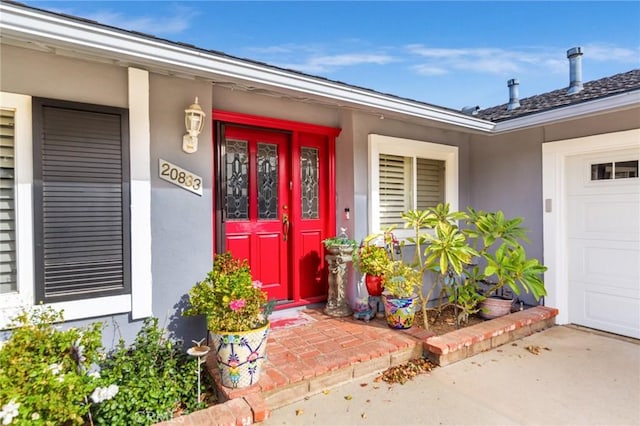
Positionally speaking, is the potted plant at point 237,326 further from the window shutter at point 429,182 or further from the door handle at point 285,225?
the window shutter at point 429,182

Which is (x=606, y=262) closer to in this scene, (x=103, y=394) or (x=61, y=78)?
(x=103, y=394)

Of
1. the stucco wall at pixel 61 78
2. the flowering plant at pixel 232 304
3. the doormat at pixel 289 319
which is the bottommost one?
the doormat at pixel 289 319

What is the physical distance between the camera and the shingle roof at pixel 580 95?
373 cm

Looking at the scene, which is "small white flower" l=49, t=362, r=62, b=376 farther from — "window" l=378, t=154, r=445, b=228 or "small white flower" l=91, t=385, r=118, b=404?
"window" l=378, t=154, r=445, b=228

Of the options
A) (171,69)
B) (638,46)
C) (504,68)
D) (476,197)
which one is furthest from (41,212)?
(504,68)

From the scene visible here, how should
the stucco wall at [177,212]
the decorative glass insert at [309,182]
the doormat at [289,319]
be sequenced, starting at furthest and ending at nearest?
the decorative glass insert at [309,182], the doormat at [289,319], the stucco wall at [177,212]

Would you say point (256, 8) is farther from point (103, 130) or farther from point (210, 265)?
point (210, 265)

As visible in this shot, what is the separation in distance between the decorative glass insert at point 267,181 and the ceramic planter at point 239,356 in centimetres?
180

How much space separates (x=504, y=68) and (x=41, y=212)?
812 centimetres

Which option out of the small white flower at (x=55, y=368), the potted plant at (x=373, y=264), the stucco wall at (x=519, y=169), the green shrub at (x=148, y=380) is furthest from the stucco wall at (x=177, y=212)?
the stucco wall at (x=519, y=169)

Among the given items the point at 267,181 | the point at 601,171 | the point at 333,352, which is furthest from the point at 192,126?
the point at 601,171

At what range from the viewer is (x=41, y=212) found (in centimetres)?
251

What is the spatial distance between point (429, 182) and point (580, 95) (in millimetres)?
2324

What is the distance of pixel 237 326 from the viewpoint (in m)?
2.53
